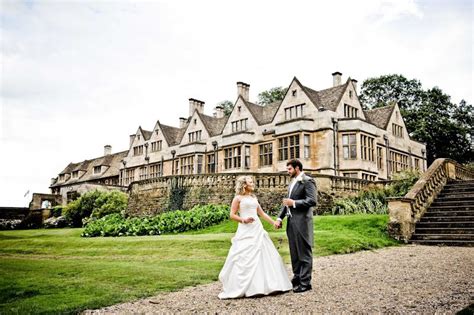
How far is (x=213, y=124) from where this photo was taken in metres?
40.5

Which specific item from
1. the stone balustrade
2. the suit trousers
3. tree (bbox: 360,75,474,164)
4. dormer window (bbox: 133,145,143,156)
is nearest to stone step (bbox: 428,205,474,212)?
the stone balustrade

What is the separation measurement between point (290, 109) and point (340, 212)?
1312 cm

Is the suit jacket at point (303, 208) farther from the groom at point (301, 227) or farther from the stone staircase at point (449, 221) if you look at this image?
the stone staircase at point (449, 221)

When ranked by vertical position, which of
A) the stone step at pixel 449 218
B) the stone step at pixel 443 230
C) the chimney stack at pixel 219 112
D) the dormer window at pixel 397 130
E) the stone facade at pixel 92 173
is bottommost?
the stone step at pixel 443 230

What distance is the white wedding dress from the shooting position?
5973mm

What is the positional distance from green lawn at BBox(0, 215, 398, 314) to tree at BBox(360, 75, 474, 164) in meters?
32.2

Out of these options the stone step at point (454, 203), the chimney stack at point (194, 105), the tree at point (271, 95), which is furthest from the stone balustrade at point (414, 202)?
the tree at point (271, 95)

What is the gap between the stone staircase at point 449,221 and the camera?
11.7m

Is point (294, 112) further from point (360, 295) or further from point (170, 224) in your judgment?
point (360, 295)

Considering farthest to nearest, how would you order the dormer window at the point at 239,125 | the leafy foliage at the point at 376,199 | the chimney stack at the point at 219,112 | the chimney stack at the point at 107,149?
1. the chimney stack at the point at 107,149
2. the chimney stack at the point at 219,112
3. the dormer window at the point at 239,125
4. the leafy foliage at the point at 376,199

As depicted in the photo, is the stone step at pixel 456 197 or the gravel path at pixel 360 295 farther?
the stone step at pixel 456 197

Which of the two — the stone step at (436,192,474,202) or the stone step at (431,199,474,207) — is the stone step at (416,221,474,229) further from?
the stone step at (436,192,474,202)

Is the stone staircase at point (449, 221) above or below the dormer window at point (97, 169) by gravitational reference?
below

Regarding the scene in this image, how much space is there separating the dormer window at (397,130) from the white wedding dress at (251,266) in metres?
30.9
